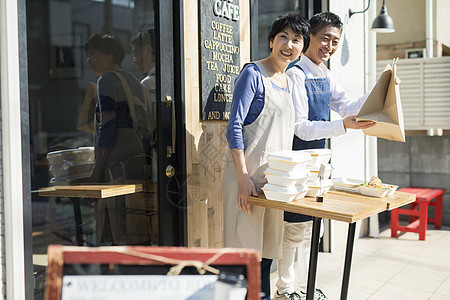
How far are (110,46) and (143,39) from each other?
0.70 feet

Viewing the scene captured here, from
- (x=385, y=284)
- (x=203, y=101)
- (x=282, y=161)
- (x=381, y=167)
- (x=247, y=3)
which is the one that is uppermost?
(x=247, y=3)

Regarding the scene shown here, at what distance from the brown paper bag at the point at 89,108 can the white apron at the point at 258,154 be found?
34.6 inches

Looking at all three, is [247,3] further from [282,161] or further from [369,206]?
[369,206]

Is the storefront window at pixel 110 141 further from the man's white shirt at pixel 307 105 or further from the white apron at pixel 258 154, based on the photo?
the man's white shirt at pixel 307 105

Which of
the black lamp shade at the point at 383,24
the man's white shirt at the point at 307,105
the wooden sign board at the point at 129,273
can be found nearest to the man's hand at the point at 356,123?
the man's white shirt at the point at 307,105

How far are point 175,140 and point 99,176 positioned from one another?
1.77 feet

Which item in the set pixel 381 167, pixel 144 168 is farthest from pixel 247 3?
pixel 381 167

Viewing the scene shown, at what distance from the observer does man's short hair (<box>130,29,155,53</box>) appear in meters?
3.03

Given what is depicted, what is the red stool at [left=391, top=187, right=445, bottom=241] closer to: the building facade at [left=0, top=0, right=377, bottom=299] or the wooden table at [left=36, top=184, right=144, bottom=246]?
the building facade at [left=0, top=0, right=377, bottom=299]

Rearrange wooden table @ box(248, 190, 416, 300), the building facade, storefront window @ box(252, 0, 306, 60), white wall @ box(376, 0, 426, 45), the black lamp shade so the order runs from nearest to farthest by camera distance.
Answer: the building facade, wooden table @ box(248, 190, 416, 300), storefront window @ box(252, 0, 306, 60), the black lamp shade, white wall @ box(376, 0, 426, 45)

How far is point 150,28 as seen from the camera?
3.09m

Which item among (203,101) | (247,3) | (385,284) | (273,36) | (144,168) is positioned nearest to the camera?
(273,36)

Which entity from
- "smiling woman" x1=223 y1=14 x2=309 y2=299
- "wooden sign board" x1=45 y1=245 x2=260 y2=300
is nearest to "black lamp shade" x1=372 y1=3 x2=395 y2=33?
"smiling woman" x1=223 y1=14 x2=309 y2=299

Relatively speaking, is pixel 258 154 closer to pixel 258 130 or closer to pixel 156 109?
pixel 258 130
